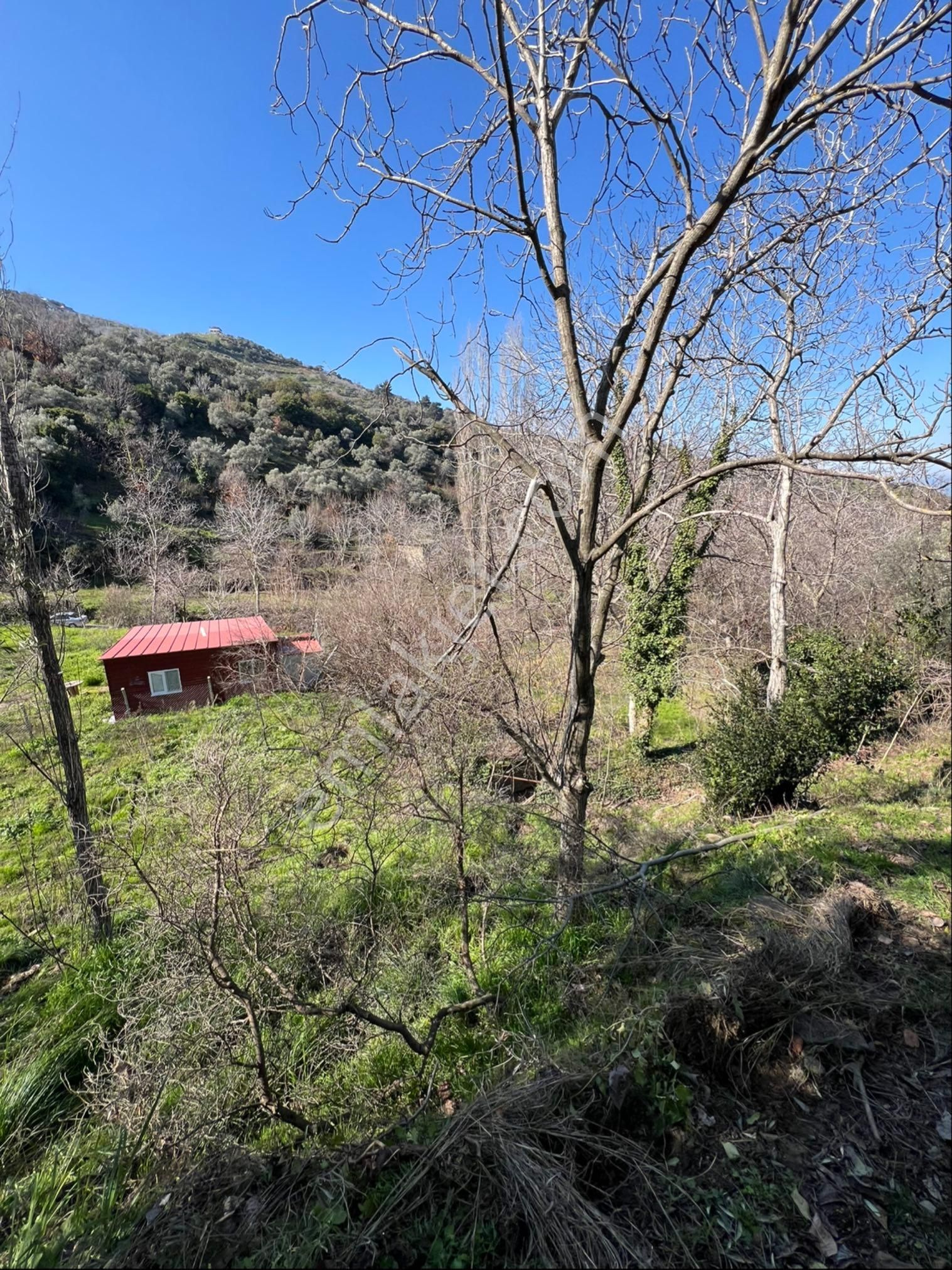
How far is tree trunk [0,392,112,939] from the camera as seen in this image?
11.4ft

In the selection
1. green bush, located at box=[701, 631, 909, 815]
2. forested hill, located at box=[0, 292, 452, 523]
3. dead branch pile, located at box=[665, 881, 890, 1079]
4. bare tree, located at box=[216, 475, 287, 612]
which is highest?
forested hill, located at box=[0, 292, 452, 523]

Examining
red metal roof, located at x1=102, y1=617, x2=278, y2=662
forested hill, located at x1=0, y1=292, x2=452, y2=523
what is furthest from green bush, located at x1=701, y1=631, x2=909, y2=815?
forested hill, located at x1=0, y1=292, x2=452, y2=523

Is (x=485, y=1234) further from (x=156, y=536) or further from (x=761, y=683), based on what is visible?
(x=156, y=536)

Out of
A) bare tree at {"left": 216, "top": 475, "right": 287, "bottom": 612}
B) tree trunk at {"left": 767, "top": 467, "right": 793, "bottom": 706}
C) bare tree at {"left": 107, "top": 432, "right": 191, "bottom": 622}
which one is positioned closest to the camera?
tree trunk at {"left": 767, "top": 467, "right": 793, "bottom": 706}

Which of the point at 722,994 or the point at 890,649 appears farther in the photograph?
the point at 890,649

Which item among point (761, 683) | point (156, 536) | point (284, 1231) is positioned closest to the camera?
point (284, 1231)

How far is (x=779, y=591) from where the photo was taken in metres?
8.25

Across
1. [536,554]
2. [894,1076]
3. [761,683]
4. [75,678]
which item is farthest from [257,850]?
[75,678]

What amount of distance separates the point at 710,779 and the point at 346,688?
6.48m

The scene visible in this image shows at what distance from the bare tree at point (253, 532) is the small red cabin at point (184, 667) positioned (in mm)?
5611

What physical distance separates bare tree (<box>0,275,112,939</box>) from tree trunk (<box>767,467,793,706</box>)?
8253 mm

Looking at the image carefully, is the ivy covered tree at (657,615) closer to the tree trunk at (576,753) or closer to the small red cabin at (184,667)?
the tree trunk at (576,753)

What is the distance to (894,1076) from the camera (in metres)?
2.01

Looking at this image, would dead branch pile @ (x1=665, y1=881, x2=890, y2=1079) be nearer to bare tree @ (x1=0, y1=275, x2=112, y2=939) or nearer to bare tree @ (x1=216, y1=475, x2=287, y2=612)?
bare tree @ (x1=0, y1=275, x2=112, y2=939)
